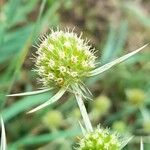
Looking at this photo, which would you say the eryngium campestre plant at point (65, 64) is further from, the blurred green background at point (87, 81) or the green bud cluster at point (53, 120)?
the green bud cluster at point (53, 120)

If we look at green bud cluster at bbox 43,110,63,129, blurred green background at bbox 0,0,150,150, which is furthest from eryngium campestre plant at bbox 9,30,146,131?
green bud cluster at bbox 43,110,63,129

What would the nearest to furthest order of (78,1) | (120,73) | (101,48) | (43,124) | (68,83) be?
(68,83), (43,124), (120,73), (101,48), (78,1)

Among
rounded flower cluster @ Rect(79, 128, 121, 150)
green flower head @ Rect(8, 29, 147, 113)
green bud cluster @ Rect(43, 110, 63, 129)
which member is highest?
green bud cluster @ Rect(43, 110, 63, 129)

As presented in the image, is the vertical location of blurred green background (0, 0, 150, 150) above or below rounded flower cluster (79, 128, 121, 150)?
above

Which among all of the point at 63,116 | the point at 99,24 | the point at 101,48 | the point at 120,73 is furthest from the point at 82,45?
the point at 99,24

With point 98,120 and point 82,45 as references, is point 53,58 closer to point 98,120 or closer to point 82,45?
point 82,45

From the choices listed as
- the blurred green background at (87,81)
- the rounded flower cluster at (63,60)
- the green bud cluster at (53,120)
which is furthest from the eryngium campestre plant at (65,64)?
the green bud cluster at (53,120)

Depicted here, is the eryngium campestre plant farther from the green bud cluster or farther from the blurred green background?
the green bud cluster

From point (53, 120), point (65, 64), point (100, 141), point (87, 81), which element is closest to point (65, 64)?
point (65, 64)

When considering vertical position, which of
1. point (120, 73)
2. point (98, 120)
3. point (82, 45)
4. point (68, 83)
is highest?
point (120, 73)
